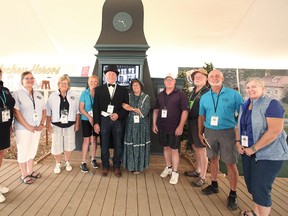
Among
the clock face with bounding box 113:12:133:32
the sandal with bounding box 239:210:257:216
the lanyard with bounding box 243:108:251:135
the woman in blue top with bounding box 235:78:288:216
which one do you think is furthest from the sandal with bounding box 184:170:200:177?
the clock face with bounding box 113:12:133:32

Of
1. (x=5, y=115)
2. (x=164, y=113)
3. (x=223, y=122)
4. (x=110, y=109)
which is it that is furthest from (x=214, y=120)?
(x=5, y=115)

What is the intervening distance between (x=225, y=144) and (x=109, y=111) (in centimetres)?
159

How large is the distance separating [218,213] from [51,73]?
7.27 m

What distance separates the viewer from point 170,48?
7.86 m

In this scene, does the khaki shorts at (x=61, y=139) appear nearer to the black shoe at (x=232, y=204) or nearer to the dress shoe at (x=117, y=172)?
the dress shoe at (x=117, y=172)

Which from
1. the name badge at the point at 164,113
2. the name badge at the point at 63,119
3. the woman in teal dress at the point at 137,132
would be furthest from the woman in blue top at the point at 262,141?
the name badge at the point at 63,119

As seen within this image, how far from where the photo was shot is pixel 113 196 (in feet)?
8.23

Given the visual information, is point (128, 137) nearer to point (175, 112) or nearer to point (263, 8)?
point (175, 112)

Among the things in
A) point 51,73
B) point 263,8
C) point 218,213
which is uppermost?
point 263,8

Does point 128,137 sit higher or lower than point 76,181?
higher

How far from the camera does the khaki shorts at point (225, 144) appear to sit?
2.27m

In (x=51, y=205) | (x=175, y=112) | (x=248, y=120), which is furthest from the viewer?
(x=175, y=112)

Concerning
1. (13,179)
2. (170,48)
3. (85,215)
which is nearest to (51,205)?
(85,215)

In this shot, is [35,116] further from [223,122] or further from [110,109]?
[223,122]
